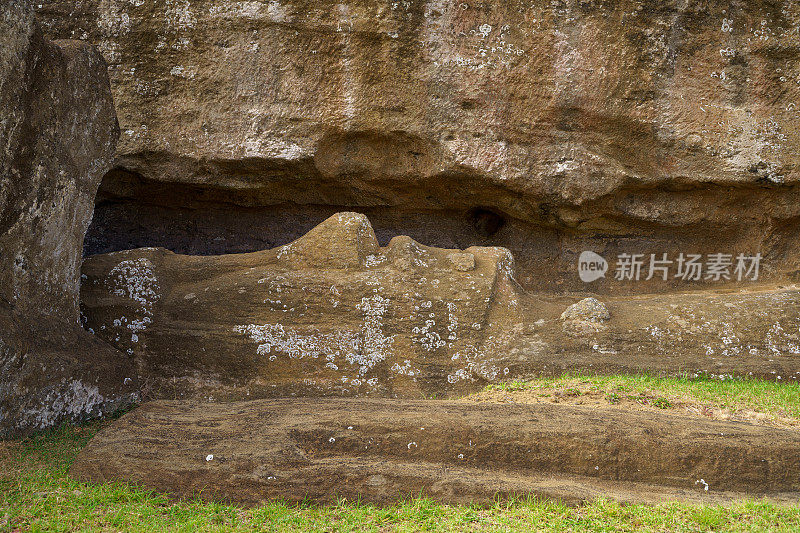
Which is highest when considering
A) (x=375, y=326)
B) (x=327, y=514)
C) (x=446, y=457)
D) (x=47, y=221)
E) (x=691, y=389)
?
(x=47, y=221)

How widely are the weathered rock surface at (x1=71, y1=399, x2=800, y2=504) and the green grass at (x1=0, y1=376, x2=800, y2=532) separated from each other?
0.10 meters

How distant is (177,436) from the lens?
421 centimetres

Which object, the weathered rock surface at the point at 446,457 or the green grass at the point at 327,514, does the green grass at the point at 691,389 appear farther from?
the green grass at the point at 327,514

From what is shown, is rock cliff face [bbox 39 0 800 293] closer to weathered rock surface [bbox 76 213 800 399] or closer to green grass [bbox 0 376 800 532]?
weathered rock surface [bbox 76 213 800 399]

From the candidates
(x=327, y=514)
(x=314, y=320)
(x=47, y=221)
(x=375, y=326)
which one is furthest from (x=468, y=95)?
(x=327, y=514)

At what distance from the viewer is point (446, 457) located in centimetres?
414

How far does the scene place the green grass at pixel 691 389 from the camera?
5195mm

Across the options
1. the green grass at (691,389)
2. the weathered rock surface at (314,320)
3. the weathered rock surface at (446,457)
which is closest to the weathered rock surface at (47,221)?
the weathered rock surface at (314,320)

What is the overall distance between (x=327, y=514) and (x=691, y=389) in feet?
10.7

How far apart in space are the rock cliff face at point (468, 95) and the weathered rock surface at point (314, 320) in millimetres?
1351

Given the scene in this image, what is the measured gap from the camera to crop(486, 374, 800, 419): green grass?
520cm

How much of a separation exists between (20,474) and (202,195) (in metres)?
4.43

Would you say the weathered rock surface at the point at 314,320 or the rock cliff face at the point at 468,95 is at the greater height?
the rock cliff face at the point at 468,95

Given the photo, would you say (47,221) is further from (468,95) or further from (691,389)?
(691,389)
